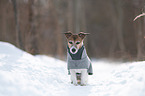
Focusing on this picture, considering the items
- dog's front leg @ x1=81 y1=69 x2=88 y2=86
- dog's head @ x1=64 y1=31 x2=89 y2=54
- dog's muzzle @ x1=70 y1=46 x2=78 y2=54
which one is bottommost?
dog's front leg @ x1=81 y1=69 x2=88 y2=86

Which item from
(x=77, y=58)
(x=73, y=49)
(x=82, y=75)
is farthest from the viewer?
(x=82, y=75)

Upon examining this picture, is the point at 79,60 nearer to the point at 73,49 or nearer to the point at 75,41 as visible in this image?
the point at 73,49

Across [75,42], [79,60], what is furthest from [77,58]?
[75,42]

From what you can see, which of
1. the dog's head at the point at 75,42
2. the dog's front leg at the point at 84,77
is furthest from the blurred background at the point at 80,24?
the dog's head at the point at 75,42

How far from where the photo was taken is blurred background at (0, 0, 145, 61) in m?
10.3

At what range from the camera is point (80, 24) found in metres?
12.5

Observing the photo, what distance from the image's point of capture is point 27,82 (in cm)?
→ 335

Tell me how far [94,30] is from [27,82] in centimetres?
1730

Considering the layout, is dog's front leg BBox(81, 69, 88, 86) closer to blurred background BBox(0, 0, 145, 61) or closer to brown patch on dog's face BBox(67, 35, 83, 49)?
brown patch on dog's face BBox(67, 35, 83, 49)

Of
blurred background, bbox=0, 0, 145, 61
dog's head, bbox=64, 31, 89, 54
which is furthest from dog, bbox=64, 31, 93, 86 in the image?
blurred background, bbox=0, 0, 145, 61

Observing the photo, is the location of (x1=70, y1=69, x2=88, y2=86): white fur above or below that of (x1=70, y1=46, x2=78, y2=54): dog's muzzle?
below

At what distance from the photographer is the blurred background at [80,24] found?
10273 millimetres

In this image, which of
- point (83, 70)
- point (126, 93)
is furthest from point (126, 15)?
point (126, 93)

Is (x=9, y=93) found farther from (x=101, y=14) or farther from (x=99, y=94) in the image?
(x=101, y=14)
